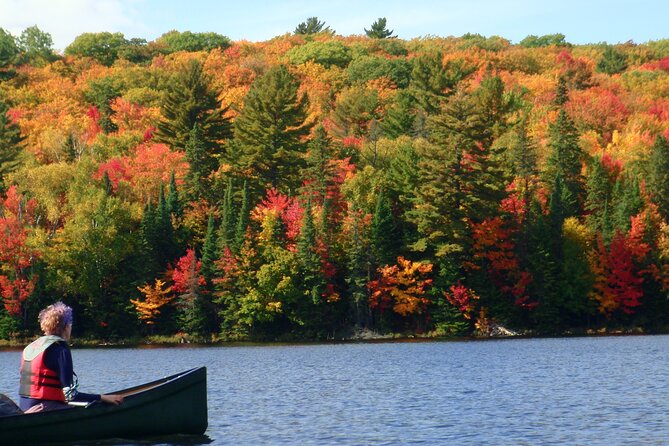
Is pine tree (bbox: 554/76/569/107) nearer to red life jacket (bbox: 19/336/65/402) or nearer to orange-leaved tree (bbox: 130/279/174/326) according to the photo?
orange-leaved tree (bbox: 130/279/174/326)

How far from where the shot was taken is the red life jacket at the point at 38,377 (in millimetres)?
25531

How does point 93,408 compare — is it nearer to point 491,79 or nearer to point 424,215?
point 424,215

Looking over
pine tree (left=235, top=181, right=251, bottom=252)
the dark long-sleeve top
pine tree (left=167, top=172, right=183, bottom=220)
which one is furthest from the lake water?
pine tree (left=167, top=172, right=183, bottom=220)

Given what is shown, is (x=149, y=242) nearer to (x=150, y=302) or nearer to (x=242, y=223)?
(x=150, y=302)

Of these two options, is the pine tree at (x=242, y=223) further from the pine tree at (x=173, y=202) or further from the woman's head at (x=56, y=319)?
the woman's head at (x=56, y=319)

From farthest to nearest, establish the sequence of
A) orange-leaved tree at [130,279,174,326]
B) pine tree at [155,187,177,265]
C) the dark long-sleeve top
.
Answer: pine tree at [155,187,177,265], orange-leaved tree at [130,279,174,326], the dark long-sleeve top

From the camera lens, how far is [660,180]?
10288cm

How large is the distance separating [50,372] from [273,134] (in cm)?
8088

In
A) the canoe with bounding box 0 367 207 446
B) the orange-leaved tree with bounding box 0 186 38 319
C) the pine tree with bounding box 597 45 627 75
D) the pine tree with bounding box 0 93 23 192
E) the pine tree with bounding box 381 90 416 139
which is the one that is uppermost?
the pine tree with bounding box 597 45 627 75

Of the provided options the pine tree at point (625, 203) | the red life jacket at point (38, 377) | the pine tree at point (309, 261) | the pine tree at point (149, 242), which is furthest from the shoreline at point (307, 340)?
the red life jacket at point (38, 377)

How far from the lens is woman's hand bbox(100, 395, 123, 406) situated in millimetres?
27172

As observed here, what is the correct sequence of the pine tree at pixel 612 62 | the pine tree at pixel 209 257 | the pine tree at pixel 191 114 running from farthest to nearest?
the pine tree at pixel 612 62 → the pine tree at pixel 191 114 → the pine tree at pixel 209 257

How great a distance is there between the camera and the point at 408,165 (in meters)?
97.9

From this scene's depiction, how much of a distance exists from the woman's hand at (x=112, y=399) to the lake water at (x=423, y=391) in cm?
125
